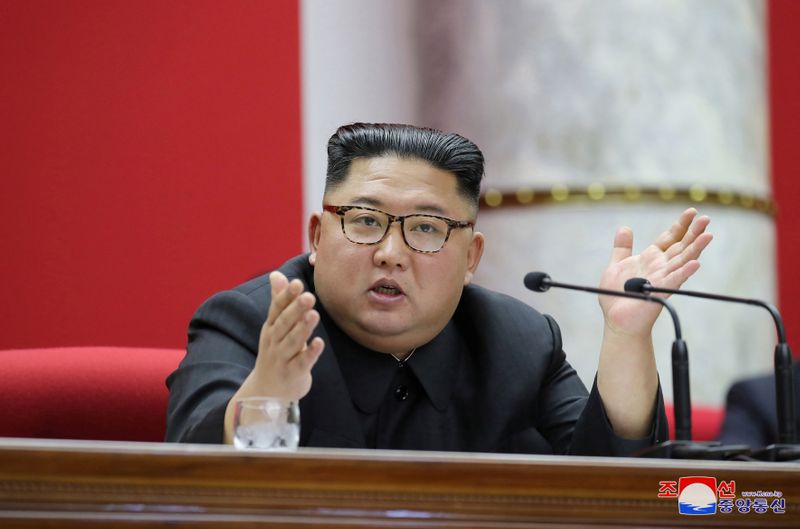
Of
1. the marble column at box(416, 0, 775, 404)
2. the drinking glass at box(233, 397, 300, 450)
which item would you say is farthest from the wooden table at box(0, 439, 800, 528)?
the marble column at box(416, 0, 775, 404)

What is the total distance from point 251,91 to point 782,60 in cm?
214

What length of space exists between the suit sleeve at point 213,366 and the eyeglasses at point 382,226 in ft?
0.61

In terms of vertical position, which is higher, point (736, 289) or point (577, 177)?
point (577, 177)

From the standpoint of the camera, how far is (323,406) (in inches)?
75.5

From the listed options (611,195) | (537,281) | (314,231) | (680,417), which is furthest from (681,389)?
(611,195)

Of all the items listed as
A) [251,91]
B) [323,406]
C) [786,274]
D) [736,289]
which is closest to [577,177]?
[736,289]

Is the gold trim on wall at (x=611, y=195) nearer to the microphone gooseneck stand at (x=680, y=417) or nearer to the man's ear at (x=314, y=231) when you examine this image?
the man's ear at (x=314, y=231)

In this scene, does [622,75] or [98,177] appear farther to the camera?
[622,75]

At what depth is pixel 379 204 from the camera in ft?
6.52

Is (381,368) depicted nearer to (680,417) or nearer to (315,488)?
(680,417)

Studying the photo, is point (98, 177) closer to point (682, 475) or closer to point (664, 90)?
point (664, 90)

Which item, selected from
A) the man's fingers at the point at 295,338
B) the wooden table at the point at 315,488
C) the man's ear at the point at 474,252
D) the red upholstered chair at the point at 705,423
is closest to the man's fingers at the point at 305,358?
the man's fingers at the point at 295,338

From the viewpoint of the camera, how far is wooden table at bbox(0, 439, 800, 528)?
1084 millimetres

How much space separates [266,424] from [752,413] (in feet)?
5.27
